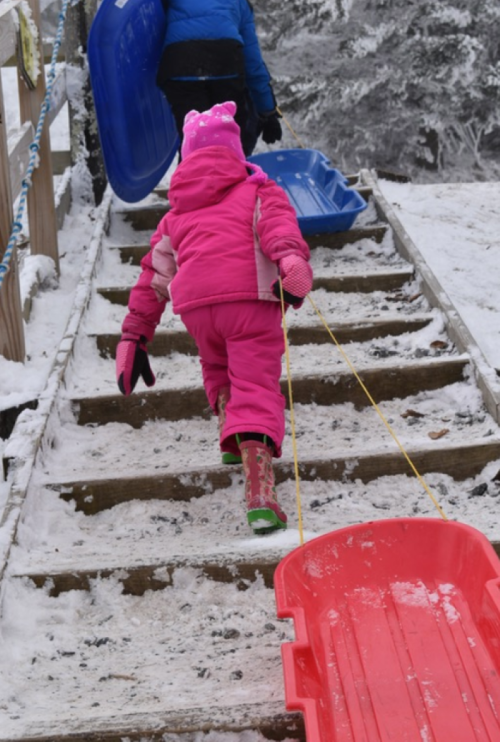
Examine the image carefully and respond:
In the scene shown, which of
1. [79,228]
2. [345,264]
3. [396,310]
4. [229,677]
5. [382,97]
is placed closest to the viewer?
Result: [229,677]

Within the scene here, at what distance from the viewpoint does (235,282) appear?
10.2 feet

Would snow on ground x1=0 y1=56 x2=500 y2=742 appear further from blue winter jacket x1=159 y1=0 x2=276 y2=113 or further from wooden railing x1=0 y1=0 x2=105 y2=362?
blue winter jacket x1=159 y1=0 x2=276 y2=113

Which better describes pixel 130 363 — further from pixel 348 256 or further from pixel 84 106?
pixel 84 106

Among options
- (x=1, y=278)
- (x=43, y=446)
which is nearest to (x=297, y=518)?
(x=43, y=446)

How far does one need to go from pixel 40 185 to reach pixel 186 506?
2.20m

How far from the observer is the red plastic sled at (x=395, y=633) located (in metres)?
2.23

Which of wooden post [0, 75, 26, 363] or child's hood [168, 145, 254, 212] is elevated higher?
child's hood [168, 145, 254, 212]

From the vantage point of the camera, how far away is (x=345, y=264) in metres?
5.15

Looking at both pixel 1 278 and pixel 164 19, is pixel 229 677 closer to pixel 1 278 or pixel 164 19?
pixel 1 278

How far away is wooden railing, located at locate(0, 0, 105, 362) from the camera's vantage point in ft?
12.2

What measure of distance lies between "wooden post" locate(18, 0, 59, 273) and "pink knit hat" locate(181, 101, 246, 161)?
55.8 inches

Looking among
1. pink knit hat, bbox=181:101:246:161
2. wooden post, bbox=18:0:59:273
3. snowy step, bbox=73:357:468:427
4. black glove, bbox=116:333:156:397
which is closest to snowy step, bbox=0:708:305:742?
black glove, bbox=116:333:156:397

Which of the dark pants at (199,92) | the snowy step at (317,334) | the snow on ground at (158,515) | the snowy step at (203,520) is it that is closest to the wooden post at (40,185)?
the snow on ground at (158,515)

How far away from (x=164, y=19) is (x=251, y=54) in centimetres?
52
